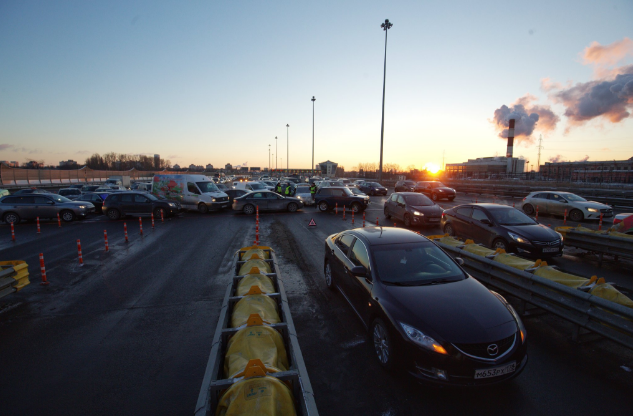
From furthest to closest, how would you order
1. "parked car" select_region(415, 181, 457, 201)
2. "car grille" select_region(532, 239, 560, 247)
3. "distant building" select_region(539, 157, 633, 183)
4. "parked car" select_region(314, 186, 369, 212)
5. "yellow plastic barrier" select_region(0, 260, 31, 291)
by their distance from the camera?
A: "distant building" select_region(539, 157, 633, 183), "parked car" select_region(415, 181, 457, 201), "parked car" select_region(314, 186, 369, 212), "car grille" select_region(532, 239, 560, 247), "yellow plastic barrier" select_region(0, 260, 31, 291)

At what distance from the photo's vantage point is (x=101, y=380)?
3.99m

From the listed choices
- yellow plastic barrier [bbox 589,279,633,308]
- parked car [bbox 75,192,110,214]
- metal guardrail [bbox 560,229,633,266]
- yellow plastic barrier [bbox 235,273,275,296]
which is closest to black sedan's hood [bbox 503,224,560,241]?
metal guardrail [bbox 560,229,633,266]

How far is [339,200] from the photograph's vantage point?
65.3 ft

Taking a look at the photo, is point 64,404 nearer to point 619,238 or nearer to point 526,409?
point 526,409

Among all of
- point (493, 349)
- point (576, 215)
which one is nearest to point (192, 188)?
point (493, 349)

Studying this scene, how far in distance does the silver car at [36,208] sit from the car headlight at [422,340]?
1958 cm

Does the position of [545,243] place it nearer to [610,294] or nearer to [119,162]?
[610,294]

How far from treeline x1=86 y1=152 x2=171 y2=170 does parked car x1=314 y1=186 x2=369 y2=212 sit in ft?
398

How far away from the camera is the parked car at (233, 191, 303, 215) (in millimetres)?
19375

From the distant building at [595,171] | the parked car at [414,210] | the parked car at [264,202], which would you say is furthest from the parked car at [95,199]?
the distant building at [595,171]

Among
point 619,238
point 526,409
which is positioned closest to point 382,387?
point 526,409

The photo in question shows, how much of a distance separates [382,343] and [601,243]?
7879 millimetres

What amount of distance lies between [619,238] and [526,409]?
6.98 m

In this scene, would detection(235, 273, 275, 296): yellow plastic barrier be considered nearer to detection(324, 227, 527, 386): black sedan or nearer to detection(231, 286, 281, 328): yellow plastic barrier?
detection(231, 286, 281, 328): yellow plastic barrier
